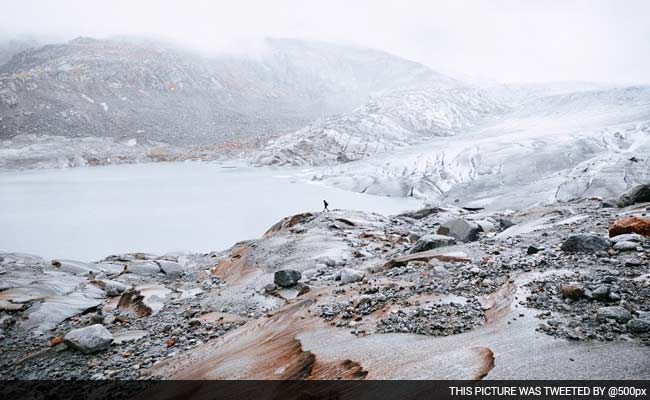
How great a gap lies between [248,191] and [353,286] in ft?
71.9

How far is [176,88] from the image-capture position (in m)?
80.1

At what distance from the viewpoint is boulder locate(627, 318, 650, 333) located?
8.09 feet

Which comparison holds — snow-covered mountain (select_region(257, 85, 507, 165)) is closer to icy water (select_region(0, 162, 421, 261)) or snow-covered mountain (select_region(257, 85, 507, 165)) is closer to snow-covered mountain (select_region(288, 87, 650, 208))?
snow-covered mountain (select_region(288, 87, 650, 208))

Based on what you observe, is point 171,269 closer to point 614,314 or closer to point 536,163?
point 614,314

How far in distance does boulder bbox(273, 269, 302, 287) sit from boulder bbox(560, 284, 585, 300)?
3.70m

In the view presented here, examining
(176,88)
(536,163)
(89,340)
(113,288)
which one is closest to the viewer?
(89,340)

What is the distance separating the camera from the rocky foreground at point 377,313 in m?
2.60

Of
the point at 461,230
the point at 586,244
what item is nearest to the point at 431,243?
the point at 461,230

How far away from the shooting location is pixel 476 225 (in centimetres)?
755

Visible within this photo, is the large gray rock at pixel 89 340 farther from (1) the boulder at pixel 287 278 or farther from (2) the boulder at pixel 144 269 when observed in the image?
(2) the boulder at pixel 144 269

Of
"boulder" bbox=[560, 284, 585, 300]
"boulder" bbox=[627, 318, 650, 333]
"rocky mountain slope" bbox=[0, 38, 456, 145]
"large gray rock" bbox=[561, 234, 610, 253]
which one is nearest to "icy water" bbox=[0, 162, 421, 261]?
"large gray rock" bbox=[561, 234, 610, 253]

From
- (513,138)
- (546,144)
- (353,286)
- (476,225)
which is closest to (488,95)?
(513,138)

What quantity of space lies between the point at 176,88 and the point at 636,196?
83.9 m

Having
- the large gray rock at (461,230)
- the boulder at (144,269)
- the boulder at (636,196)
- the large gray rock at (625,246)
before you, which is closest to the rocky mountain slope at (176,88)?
the boulder at (144,269)
